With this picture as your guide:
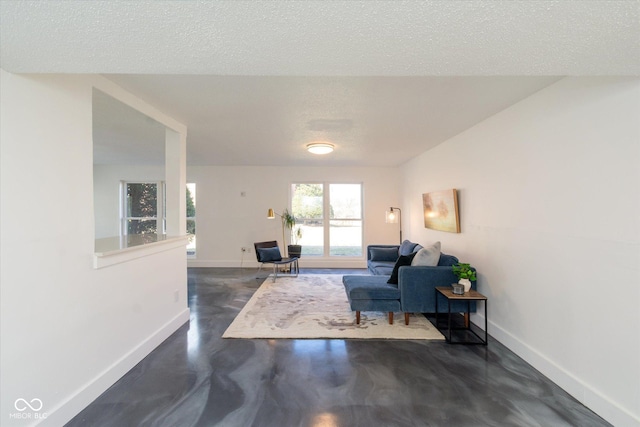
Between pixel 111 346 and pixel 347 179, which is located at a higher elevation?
pixel 347 179

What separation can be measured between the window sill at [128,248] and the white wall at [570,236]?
Answer: 11.7ft

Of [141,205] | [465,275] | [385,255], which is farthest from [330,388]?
[141,205]

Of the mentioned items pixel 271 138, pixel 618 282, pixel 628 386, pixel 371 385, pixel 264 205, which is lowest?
pixel 371 385

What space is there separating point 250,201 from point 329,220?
2003 mm

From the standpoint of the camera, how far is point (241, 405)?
193 centimetres

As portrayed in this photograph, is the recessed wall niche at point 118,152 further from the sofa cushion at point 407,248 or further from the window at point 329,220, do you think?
the sofa cushion at point 407,248

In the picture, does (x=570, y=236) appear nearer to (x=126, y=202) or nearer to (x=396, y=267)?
(x=396, y=267)

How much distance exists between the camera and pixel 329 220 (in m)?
6.74

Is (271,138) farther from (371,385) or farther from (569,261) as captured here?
(569,261)

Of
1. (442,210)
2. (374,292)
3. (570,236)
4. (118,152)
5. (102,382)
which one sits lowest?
(102,382)

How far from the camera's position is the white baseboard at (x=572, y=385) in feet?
5.63

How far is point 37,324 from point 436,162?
4.79 m

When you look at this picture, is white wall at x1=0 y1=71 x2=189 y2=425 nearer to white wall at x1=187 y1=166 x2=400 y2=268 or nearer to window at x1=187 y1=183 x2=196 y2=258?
white wall at x1=187 y1=166 x2=400 y2=268

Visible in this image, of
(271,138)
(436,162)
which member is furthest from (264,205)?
(436,162)
